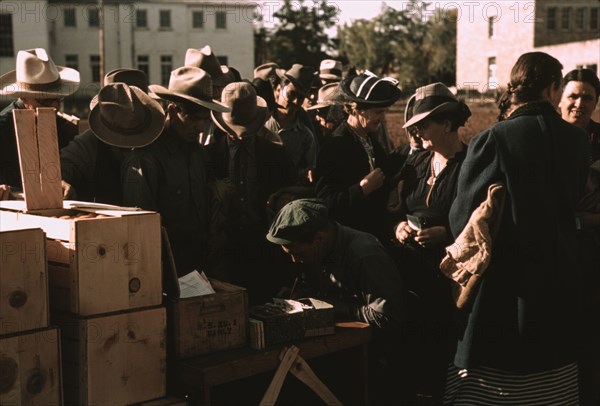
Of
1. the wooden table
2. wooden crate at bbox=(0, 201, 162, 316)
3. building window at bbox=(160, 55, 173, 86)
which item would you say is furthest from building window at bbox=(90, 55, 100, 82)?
wooden crate at bbox=(0, 201, 162, 316)

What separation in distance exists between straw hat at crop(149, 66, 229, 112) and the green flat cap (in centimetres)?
100

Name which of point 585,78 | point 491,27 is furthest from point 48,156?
point 491,27

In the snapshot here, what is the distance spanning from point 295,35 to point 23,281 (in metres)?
60.4

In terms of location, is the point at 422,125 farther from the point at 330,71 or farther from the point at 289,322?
the point at 330,71

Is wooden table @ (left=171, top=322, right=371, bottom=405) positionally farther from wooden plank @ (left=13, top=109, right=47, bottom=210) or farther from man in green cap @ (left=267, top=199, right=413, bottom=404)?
wooden plank @ (left=13, top=109, right=47, bottom=210)

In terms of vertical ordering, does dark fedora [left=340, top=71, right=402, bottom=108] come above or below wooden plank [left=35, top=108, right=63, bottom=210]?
above

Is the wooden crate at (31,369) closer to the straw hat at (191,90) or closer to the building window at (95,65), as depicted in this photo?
the straw hat at (191,90)

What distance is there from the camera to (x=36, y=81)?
17.9 ft

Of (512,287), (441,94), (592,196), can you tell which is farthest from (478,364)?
(441,94)

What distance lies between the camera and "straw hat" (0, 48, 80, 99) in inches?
Result: 209

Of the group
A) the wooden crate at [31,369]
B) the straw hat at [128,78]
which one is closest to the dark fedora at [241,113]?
the straw hat at [128,78]

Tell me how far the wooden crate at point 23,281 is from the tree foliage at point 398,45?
67.7m

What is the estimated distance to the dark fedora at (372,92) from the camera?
16.3 feet

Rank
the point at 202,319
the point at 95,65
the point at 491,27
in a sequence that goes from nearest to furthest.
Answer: the point at 202,319 < the point at 95,65 < the point at 491,27
